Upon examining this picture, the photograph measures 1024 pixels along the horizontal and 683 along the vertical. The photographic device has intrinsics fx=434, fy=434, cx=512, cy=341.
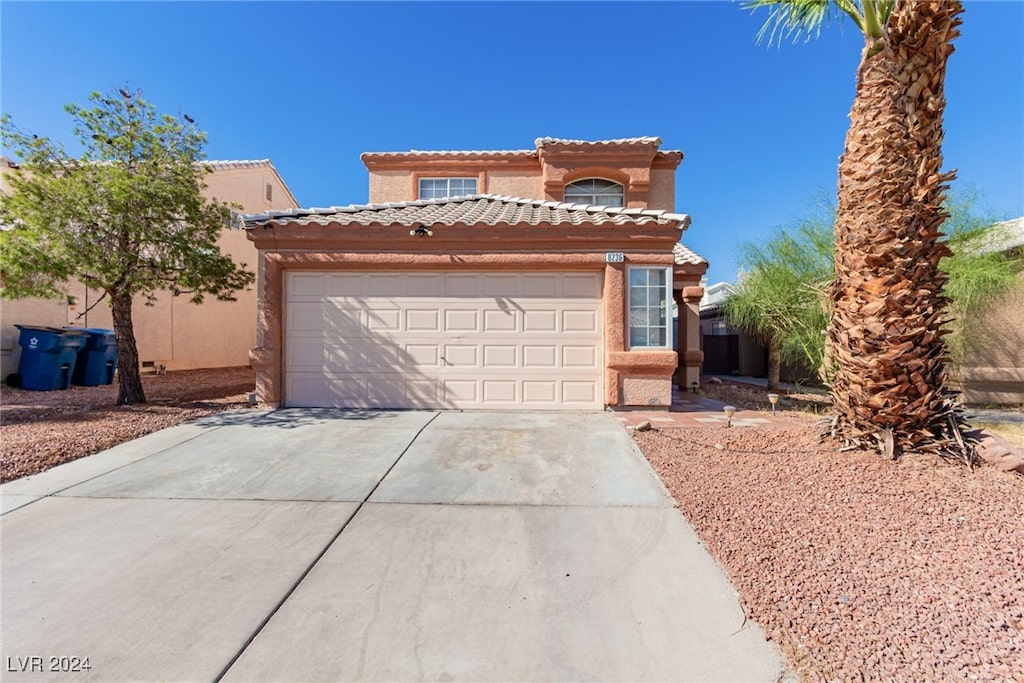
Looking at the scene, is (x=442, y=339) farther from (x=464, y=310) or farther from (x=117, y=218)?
(x=117, y=218)

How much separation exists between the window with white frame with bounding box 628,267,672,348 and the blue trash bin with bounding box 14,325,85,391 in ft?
42.3

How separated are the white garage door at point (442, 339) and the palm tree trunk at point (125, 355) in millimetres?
2940

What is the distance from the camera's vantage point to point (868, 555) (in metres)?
3.10

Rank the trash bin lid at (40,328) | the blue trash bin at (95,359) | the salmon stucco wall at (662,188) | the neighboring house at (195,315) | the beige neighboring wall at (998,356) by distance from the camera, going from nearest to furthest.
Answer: the trash bin lid at (40,328), the beige neighboring wall at (998,356), the neighboring house at (195,315), the blue trash bin at (95,359), the salmon stucco wall at (662,188)

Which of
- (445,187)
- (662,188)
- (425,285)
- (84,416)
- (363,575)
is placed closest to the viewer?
(363,575)

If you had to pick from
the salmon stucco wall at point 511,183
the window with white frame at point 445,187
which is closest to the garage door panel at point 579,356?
the salmon stucco wall at point 511,183

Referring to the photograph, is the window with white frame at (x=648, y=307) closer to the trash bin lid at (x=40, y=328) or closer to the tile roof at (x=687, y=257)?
the tile roof at (x=687, y=257)

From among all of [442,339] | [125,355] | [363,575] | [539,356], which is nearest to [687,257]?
[539,356]

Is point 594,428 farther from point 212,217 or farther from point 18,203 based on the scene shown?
point 18,203

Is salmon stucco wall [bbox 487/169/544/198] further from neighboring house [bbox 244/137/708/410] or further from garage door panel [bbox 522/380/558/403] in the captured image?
garage door panel [bbox 522/380/558/403]

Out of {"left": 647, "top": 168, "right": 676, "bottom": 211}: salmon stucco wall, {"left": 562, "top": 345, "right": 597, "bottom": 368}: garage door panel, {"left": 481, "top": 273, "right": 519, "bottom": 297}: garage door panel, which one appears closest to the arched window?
{"left": 647, "top": 168, "right": 676, "bottom": 211}: salmon stucco wall

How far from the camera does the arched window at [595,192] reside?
13.7 m

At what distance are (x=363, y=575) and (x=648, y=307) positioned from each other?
6.50 m

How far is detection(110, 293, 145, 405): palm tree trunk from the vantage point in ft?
26.7
